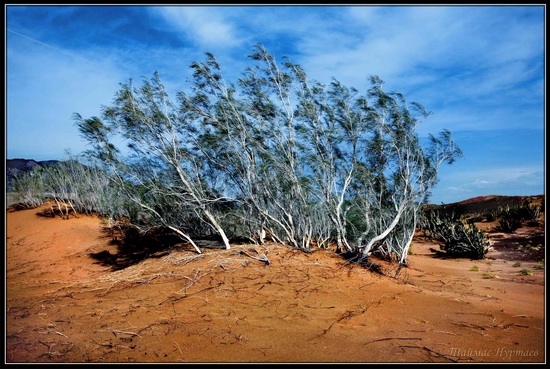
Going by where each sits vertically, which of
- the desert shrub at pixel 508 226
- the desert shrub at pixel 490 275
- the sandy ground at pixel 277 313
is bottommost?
the sandy ground at pixel 277 313

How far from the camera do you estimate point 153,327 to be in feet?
16.7

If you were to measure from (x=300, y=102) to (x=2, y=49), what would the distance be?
7.28 meters

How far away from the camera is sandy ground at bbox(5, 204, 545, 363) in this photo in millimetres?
4223

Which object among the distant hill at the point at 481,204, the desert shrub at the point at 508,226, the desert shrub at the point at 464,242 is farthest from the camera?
the distant hill at the point at 481,204

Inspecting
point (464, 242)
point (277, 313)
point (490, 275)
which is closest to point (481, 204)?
point (464, 242)

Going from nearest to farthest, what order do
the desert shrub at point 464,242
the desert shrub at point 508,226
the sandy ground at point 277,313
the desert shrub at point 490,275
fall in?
the sandy ground at point 277,313, the desert shrub at point 490,275, the desert shrub at point 464,242, the desert shrub at point 508,226

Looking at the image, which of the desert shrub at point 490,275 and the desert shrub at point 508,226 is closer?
the desert shrub at point 490,275

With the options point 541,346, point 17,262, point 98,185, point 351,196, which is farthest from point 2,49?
point 98,185

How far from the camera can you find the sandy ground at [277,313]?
4223 mm

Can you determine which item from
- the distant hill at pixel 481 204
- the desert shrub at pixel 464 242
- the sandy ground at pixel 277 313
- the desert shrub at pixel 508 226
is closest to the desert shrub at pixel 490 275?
the sandy ground at pixel 277 313

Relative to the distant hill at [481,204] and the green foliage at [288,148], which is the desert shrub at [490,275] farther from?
the distant hill at [481,204]

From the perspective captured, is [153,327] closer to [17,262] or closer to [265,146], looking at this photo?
[265,146]

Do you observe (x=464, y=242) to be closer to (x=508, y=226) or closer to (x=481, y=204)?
(x=508, y=226)

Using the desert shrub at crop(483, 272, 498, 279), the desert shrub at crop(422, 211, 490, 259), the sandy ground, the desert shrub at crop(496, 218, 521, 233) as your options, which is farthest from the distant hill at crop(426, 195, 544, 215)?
the sandy ground
